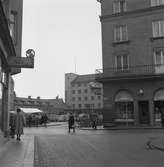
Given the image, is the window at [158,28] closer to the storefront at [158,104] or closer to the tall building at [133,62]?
the tall building at [133,62]

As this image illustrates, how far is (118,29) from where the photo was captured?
3541cm

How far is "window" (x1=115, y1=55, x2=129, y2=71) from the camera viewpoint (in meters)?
34.0

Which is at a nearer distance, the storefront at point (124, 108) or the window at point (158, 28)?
the window at point (158, 28)

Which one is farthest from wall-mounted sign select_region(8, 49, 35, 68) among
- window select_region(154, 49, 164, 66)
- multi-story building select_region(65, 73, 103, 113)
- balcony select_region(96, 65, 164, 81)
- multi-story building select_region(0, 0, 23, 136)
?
multi-story building select_region(65, 73, 103, 113)

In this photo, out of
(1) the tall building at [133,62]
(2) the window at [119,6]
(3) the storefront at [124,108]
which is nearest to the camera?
(1) the tall building at [133,62]

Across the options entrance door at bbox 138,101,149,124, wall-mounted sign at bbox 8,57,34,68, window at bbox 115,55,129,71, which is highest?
window at bbox 115,55,129,71

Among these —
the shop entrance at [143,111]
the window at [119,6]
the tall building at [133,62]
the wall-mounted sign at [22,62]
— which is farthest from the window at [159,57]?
the wall-mounted sign at [22,62]

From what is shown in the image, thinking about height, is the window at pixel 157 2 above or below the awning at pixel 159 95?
above

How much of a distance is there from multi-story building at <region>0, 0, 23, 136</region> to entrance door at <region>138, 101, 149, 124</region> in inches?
586

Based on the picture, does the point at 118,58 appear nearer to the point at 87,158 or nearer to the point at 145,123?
the point at 145,123

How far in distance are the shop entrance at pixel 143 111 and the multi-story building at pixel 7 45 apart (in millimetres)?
14897

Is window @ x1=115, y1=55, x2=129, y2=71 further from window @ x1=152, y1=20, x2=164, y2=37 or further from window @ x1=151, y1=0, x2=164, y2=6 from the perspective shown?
window @ x1=151, y1=0, x2=164, y2=6

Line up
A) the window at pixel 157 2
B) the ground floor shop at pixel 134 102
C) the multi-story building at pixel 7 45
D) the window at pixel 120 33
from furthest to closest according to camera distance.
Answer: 1. the window at pixel 120 33
2. the window at pixel 157 2
3. the ground floor shop at pixel 134 102
4. the multi-story building at pixel 7 45

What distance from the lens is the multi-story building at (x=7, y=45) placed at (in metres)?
13.1
